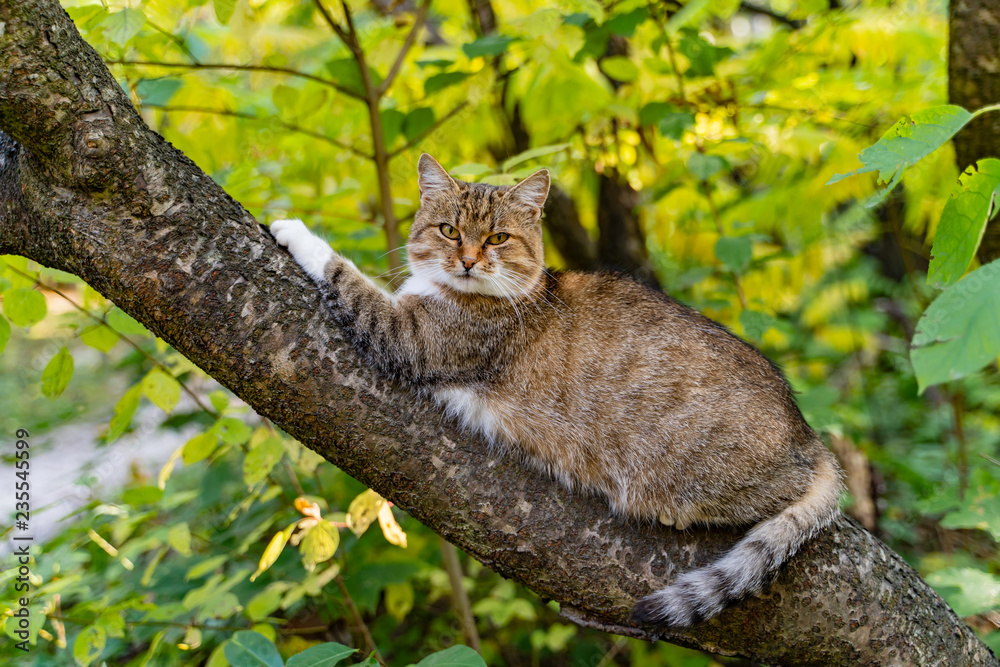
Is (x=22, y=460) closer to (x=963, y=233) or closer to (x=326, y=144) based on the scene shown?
(x=326, y=144)

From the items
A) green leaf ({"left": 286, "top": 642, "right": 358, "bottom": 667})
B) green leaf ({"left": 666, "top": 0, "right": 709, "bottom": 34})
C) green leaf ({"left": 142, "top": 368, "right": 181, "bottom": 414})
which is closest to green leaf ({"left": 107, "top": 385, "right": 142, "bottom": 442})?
green leaf ({"left": 142, "top": 368, "right": 181, "bottom": 414})

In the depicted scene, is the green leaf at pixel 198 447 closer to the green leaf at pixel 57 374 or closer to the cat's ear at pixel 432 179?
the green leaf at pixel 57 374

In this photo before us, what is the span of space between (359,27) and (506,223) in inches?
76.8

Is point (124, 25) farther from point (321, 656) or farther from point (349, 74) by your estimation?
point (321, 656)

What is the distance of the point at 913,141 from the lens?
1.29 metres

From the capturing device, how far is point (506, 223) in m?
2.78

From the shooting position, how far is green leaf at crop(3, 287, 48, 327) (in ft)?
6.77

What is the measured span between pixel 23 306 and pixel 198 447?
29.4 inches

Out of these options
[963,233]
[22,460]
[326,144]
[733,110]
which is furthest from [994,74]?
[22,460]

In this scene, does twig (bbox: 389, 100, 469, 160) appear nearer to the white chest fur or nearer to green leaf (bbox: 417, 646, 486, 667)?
the white chest fur

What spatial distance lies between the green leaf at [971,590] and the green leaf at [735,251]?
1.41m

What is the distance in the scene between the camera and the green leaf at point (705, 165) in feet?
8.77

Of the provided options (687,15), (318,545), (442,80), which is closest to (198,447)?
(318,545)

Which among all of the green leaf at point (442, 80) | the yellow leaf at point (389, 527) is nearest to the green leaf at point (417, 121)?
the green leaf at point (442, 80)
